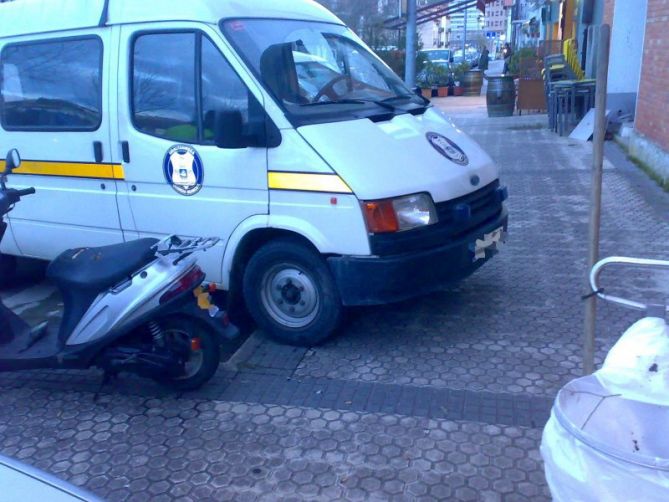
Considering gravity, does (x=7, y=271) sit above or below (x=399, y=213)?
below

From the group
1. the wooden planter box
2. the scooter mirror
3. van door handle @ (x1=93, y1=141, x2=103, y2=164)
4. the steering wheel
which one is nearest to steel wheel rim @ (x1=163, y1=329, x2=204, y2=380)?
the scooter mirror

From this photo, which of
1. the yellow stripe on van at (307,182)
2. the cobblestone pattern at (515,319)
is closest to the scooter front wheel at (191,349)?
the cobblestone pattern at (515,319)

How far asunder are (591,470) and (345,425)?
1.99 meters

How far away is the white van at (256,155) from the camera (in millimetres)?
4383

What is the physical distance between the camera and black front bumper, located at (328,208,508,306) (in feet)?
14.3

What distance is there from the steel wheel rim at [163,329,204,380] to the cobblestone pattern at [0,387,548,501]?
0.18 meters

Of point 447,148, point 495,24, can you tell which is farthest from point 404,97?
point 495,24

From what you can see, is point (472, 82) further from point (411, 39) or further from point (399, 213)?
point (399, 213)

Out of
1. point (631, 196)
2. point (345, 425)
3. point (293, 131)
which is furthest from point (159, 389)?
point (631, 196)

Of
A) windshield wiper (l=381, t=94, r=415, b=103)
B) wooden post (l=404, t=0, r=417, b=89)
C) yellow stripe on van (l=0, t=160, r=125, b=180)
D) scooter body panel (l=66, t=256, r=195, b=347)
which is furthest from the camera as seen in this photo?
wooden post (l=404, t=0, r=417, b=89)

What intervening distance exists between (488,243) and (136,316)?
2.41 metres

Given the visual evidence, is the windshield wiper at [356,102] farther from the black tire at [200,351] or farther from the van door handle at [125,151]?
the black tire at [200,351]

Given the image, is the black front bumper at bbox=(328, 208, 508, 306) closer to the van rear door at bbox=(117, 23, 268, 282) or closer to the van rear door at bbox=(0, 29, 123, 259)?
Result: the van rear door at bbox=(117, 23, 268, 282)

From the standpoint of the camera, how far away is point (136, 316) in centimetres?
404
